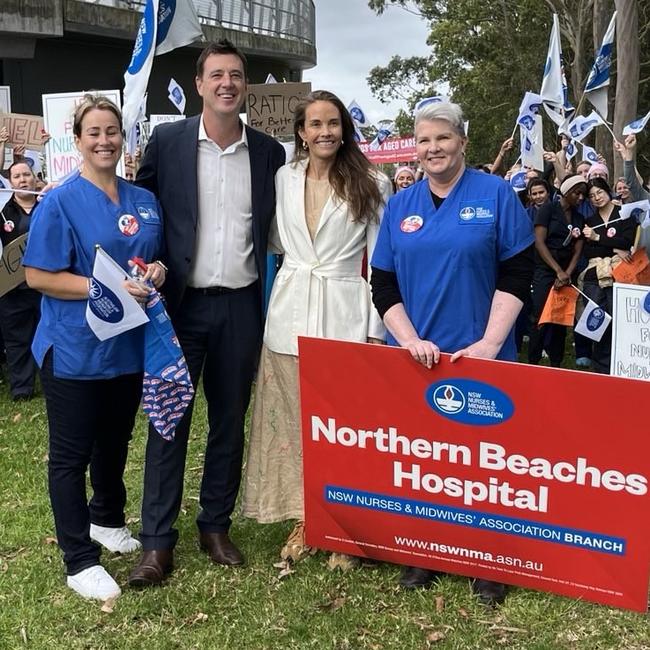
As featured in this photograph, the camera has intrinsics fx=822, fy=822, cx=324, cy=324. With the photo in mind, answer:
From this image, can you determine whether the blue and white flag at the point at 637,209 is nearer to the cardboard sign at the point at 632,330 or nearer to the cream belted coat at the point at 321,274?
the cardboard sign at the point at 632,330

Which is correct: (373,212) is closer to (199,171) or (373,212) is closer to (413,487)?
(199,171)

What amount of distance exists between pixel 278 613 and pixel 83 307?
60.5 inches

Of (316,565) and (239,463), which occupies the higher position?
(239,463)

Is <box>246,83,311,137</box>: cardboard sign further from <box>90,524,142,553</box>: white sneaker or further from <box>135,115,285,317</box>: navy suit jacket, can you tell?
<box>90,524,142,553</box>: white sneaker

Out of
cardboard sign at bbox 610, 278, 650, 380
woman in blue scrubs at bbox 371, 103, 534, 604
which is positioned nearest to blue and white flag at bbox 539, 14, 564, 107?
cardboard sign at bbox 610, 278, 650, 380

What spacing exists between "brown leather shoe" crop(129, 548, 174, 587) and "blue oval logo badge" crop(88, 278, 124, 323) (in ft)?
3.80

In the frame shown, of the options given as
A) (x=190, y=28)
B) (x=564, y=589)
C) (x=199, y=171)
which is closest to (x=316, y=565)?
(x=564, y=589)

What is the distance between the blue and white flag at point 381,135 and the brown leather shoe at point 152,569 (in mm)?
11322

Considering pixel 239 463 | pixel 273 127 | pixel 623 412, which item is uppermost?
pixel 273 127

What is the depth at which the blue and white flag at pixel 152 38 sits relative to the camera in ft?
16.5

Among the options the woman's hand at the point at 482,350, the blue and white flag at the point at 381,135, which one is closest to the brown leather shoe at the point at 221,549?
the woman's hand at the point at 482,350

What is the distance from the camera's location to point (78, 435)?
3.52 meters

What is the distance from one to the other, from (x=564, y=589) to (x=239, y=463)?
5.22ft

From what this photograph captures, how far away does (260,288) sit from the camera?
12.6 feet
